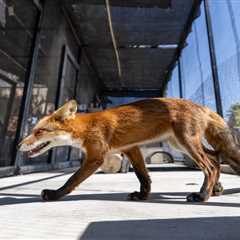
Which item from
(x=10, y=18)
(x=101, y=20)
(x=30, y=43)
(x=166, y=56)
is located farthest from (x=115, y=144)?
(x=166, y=56)

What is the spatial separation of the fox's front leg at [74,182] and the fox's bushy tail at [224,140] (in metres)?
0.85

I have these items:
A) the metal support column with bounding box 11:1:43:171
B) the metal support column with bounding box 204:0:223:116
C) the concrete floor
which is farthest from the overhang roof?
the concrete floor

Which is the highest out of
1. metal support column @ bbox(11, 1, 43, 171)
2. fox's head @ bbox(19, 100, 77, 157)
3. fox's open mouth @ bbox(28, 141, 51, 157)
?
metal support column @ bbox(11, 1, 43, 171)

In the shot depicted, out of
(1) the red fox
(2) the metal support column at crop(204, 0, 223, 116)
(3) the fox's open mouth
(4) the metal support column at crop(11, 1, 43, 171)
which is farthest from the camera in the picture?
(2) the metal support column at crop(204, 0, 223, 116)

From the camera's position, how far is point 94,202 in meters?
2.21

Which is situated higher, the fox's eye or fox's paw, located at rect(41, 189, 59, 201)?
the fox's eye

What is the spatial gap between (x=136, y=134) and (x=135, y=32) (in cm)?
575

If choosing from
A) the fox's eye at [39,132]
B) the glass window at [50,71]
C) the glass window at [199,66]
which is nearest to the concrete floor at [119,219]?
the fox's eye at [39,132]

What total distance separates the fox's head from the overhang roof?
342 cm

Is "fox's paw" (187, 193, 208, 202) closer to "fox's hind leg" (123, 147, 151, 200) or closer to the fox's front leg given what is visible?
"fox's hind leg" (123, 147, 151, 200)

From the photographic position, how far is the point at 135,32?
7.87 metres

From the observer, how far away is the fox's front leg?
2.30 metres

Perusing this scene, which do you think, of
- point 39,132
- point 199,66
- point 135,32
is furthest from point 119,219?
point 135,32

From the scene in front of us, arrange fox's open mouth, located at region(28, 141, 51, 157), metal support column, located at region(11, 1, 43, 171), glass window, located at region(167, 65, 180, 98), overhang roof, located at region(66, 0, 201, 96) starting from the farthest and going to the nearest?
glass window, located at region(167, 65, 180, 98) < overhang roof, located at region(66, 0, 201, 96) < metal support column, located at region(11, 1, 43, 171) < fox's open mouth, located at region(28, 141, 51, 157)
